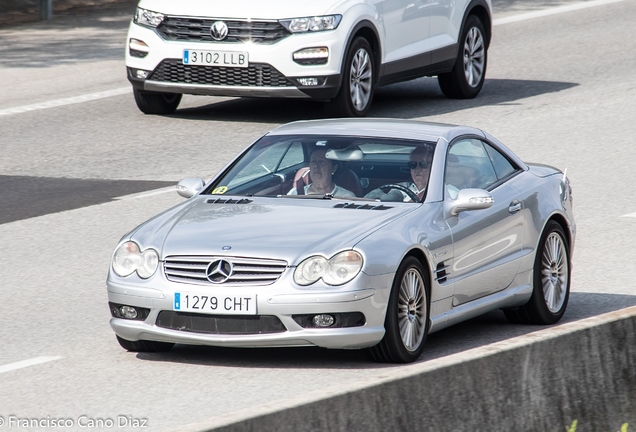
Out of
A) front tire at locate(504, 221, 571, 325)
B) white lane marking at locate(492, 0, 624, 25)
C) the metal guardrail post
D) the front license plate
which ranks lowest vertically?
white lane marking at locate(492, 0, 624, 25)

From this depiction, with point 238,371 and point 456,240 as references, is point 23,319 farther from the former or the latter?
point 456,240

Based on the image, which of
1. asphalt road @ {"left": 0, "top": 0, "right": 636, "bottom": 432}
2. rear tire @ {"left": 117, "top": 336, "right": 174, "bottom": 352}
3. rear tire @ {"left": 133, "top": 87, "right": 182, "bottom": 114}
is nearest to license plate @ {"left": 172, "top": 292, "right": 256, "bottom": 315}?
asphalt road @ {"left": 0, "top": 0, "right": 636, "bottom": 432}

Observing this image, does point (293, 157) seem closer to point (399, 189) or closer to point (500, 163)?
point (399, 189)

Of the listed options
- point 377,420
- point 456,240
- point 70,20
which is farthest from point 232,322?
point 70,20

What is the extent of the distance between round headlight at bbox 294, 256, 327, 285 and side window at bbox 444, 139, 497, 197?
136 cm

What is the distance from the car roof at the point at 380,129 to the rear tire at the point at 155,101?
7180mm

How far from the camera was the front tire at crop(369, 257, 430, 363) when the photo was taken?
23.8 feet

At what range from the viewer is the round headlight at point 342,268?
23.4ft

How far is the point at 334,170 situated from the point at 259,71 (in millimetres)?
6712

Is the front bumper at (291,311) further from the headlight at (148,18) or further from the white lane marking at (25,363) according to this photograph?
the headlight at (148,18)

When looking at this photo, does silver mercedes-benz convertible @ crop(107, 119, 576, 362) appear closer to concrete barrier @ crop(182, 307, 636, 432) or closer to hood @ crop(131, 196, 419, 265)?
hood @ crop(131, 196, 419, 265)

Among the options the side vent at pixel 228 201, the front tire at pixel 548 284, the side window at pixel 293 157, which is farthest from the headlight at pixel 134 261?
the front tire at pixel 548 284

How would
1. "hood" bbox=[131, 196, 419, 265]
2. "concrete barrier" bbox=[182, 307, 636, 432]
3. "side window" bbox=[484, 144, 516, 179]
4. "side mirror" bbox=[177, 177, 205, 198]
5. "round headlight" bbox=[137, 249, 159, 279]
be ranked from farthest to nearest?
"side window" bbox=[484, 144, 516, 179], "side mirror" bbox=[177, 177, 205, 198], "round headlight" bbox=[137, 249, 159, 279], "hood" bbox=[131, 196, 419, 265], "concrete barrier" bbox=[182, 307, 636, 432]

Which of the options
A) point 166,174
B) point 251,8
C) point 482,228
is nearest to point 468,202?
point 482,228
